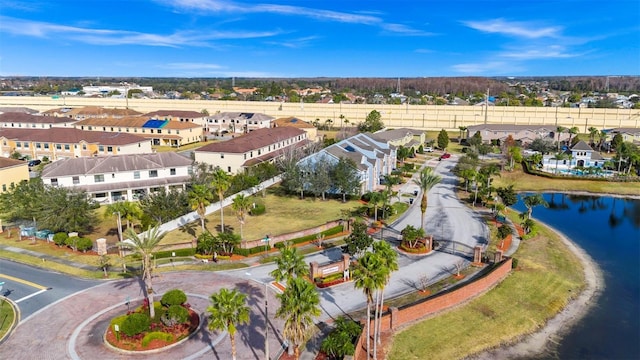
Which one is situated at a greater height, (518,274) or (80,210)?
Answer: (80,210)

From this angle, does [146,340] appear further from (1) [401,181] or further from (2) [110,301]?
(1) [401,181]

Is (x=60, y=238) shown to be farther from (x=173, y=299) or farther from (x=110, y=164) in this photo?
(x=173, y=299)

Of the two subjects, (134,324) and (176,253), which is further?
(176,253)

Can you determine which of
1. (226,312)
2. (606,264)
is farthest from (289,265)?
(606,264)

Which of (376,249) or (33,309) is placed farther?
(33,309)

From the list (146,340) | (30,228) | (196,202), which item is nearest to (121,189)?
(30,228)

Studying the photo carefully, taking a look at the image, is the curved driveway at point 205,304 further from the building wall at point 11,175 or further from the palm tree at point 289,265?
the building wall at point 11,175
